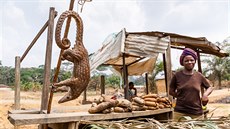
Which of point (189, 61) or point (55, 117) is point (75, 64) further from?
point (189, 61)

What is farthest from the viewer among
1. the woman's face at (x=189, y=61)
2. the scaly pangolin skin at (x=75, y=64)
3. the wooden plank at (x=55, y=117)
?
the woman's face at (x=189, y=61)

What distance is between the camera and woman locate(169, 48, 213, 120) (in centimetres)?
307

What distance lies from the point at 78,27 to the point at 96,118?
0.79m

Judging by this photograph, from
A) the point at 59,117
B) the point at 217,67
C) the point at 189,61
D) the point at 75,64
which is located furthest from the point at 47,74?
the point at 217,67

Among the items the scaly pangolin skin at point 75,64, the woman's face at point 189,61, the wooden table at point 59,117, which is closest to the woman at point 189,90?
the woman's face at point 189,61

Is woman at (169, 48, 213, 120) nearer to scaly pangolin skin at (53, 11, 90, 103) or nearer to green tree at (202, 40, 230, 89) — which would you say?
scaly pangolin skin at (53, 11, 90, 103)

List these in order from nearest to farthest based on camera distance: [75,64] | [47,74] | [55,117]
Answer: [55,117]
[75,64]
[47,74]

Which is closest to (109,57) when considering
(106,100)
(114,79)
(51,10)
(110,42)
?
(110,42)

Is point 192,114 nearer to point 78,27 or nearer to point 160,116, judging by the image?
point 160,116

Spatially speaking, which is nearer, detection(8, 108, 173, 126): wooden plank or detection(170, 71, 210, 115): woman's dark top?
detection(8, 108, 173, 126): wooden plank

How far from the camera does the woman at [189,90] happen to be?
307cm

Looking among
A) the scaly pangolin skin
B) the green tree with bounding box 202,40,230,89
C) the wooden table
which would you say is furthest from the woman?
the green tree with bounding box 202,40,230,89

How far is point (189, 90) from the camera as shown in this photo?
3082 mm

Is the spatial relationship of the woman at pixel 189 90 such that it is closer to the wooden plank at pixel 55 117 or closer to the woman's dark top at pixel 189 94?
the woman's dark top at pixel 189 94
